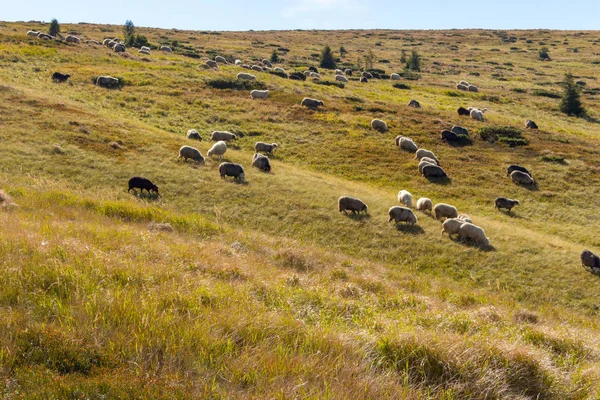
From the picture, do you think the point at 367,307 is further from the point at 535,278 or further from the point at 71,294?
the point at 535,278

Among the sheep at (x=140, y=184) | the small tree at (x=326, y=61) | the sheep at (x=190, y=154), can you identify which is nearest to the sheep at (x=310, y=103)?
the sheep at (x=190, y=154)

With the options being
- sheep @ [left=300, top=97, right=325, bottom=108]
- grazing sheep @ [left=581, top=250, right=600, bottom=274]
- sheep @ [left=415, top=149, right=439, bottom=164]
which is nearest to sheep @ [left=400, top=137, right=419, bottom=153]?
sheep @ [left=415, top=149, right=439, bottom=164]

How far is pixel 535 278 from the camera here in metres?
18.0

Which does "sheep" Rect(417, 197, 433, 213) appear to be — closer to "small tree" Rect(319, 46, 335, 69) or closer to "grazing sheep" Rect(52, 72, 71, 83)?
"grazing sheep" Rect(52, 72, 71, 83)

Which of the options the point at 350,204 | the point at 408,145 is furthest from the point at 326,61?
the point at 350,204

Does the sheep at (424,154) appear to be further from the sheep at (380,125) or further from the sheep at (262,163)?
the sheep at (262,163)

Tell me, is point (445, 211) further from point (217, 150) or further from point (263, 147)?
point (263, 147)

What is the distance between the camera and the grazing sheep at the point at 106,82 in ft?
149

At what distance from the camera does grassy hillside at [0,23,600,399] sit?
428 cm

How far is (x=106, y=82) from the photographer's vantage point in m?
45.8

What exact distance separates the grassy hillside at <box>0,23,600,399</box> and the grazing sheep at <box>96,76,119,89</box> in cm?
118

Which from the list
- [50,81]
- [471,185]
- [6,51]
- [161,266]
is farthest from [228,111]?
[161,266]

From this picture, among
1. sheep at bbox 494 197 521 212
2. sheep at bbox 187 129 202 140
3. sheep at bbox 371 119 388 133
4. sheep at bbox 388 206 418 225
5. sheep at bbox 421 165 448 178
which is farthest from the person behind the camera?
sheep at bbox 371 119 388 133

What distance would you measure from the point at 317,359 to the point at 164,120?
37659 mm
